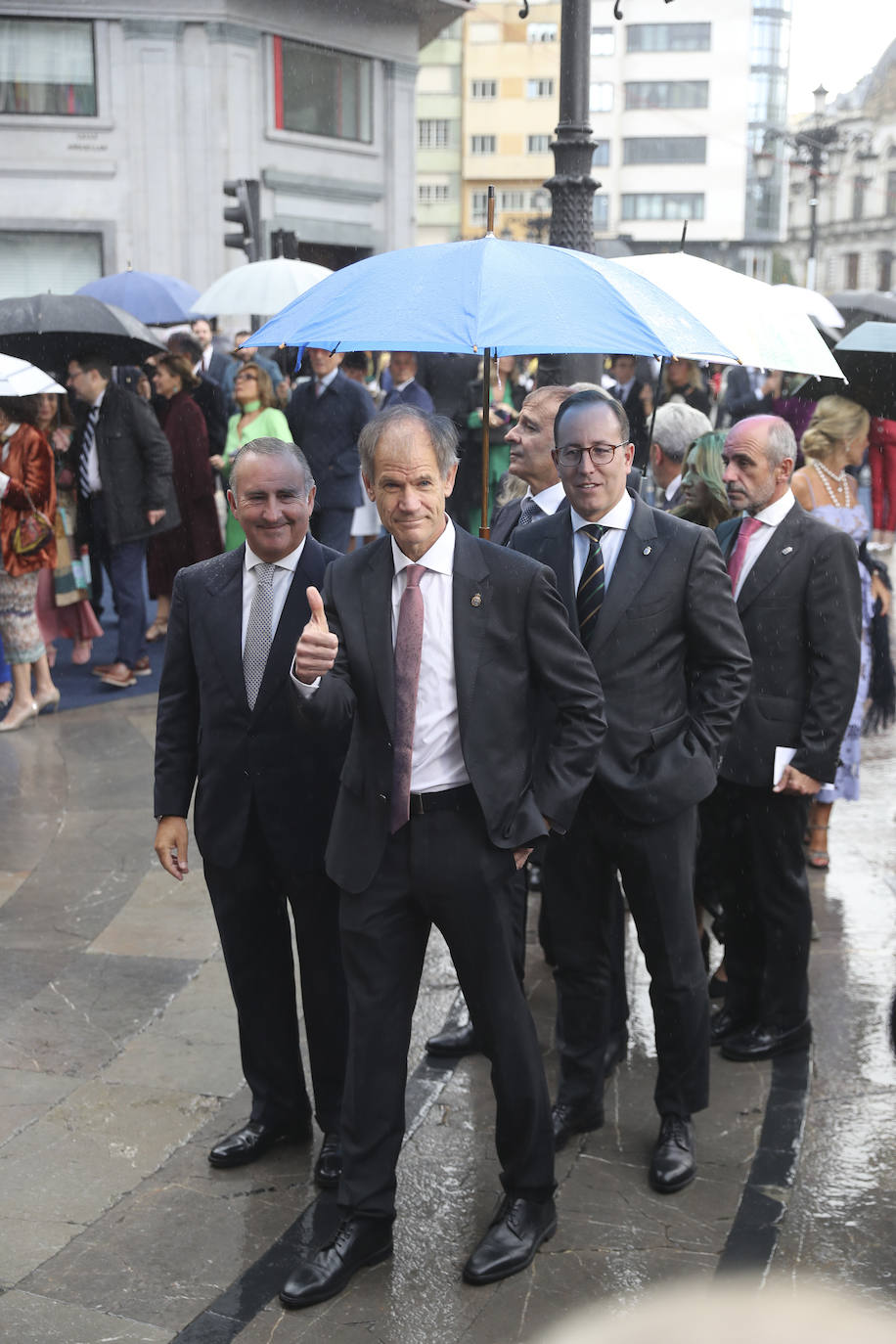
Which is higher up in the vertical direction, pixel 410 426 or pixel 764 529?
pixel 410 426

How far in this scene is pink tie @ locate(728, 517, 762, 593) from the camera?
180 inches

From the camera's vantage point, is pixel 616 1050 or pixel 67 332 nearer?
pixel 616 1050

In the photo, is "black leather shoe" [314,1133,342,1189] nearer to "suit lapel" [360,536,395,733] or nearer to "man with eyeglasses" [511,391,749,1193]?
"man with eyeglasses" [511,391,749,1193]

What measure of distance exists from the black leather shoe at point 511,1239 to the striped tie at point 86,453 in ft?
22.9

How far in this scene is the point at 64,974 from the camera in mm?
5258

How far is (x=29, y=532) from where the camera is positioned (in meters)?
8.21

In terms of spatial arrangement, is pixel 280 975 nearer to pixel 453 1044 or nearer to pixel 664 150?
pixel 453 1044

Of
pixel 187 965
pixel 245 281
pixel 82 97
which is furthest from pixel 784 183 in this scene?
pixel 187 965

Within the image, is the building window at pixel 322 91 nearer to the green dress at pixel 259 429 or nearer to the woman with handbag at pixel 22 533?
the green dress at pixel 259 429

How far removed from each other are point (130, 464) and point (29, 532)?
1.33 m

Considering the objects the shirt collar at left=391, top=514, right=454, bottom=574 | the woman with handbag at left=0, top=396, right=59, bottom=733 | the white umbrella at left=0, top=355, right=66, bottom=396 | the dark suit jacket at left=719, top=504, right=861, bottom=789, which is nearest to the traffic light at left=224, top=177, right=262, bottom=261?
the woman with handbag at left=0, top=396, right=59, bottom=733

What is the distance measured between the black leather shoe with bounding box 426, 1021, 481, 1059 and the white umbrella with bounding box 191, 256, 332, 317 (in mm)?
7299

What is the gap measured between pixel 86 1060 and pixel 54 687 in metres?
4.82

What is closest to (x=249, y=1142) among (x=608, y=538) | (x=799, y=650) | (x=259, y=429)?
(x=608, y=538)
